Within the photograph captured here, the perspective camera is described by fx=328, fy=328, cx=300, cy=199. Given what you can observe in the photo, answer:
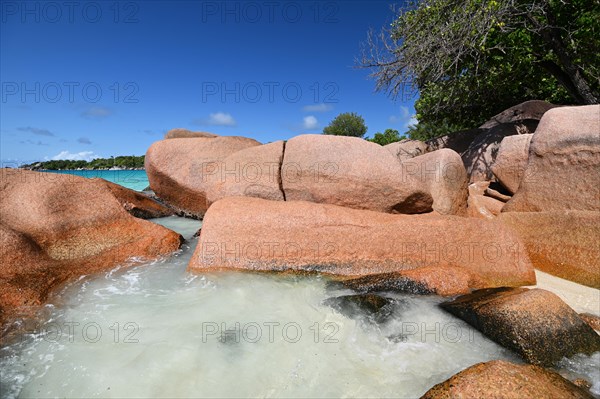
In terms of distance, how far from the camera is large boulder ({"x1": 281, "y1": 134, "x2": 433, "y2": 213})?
547 cm

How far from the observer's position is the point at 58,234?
4.54 metres

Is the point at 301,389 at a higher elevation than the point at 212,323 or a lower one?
lower

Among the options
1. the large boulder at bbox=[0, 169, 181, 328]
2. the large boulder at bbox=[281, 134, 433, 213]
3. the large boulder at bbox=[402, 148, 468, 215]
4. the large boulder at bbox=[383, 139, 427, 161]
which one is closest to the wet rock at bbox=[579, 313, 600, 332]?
the large boulder at bbox=[281, 134, 433, 213]

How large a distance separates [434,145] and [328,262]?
29.8 feet

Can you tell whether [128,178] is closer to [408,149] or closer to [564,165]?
[408,149]

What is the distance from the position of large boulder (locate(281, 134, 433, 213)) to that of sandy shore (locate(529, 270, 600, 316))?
2.06 m

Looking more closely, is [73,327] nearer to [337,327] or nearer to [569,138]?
[337,327]

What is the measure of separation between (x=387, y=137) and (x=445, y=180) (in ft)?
106

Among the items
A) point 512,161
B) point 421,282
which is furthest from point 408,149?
point 421,282

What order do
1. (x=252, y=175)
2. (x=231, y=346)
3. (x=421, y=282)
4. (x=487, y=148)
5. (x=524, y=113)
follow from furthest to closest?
1. (x=524, y=113)
2. (x=487, y=148)
3. (x=252, y=175)
4. (x=421, y=282)
5. (x=231, y=346)

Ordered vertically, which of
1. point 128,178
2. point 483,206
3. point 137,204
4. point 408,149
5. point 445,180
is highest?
point 128,178

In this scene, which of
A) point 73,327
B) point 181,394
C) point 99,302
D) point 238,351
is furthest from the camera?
point 99,302

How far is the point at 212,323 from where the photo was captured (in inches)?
133

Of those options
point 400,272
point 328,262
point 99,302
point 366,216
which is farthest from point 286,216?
point 99,302
